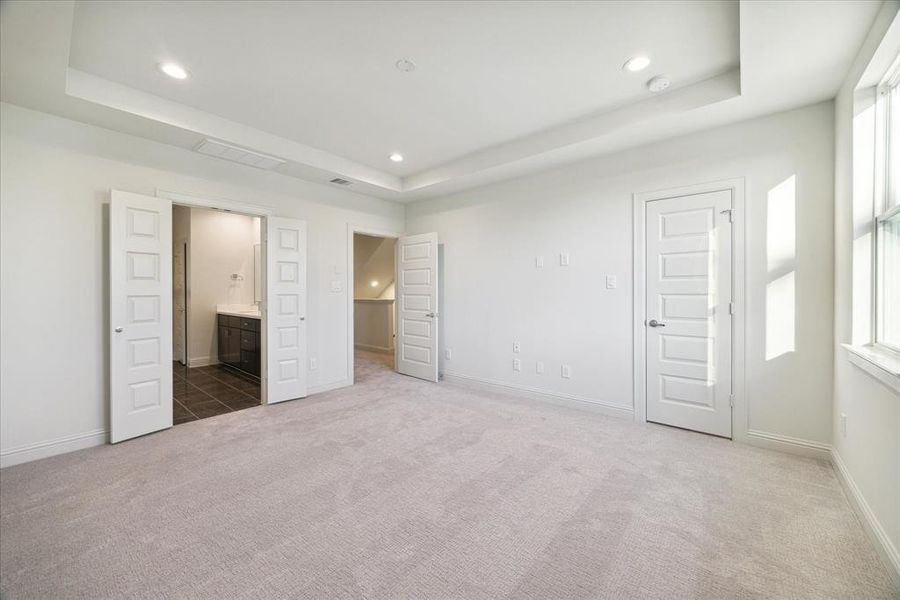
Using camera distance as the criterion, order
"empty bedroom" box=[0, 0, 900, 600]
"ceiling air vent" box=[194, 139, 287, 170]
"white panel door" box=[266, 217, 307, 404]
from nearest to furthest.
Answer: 1. "empty bedroom" box=[0, 0, 900, 600]
2. "ceiling air vent" box=[194, 139, 287, 170]
3. "white panel door" box=[266, 217, 307, 404]

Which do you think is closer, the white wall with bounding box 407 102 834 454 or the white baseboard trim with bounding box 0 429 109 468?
the white baseboard trim with bounding box 0 429 109 468

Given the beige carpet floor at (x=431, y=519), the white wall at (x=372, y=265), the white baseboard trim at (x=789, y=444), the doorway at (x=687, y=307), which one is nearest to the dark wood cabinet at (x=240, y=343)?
the beige carpet floor at (x=431, y=519)

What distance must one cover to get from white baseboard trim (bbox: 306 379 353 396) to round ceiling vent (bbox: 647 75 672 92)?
4416mm

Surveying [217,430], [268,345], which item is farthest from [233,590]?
[268,345]

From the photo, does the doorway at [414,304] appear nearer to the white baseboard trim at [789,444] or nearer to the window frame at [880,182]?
the white baseboard trim at [789,444]

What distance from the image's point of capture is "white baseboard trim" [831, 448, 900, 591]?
154 centimetres

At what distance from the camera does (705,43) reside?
2.24m

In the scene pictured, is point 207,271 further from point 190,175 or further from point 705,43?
point 705,43

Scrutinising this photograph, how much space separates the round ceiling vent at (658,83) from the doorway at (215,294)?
5.22 m

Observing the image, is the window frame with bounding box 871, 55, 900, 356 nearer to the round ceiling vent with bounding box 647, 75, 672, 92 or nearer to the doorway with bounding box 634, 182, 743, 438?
the doorway with bounding box 634, 182, 743, 438

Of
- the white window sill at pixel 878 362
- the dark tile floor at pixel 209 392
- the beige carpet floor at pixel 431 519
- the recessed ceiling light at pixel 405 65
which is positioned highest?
the recessed ceiling light at pixel 405 65

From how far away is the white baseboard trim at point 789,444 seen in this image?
8.68 ft

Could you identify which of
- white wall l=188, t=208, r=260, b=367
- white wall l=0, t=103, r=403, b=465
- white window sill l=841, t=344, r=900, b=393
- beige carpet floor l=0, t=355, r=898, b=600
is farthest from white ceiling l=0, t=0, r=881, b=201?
white wall l=188, t=208, r=260, b=367

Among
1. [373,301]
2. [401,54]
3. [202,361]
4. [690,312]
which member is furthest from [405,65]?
[202,361]
